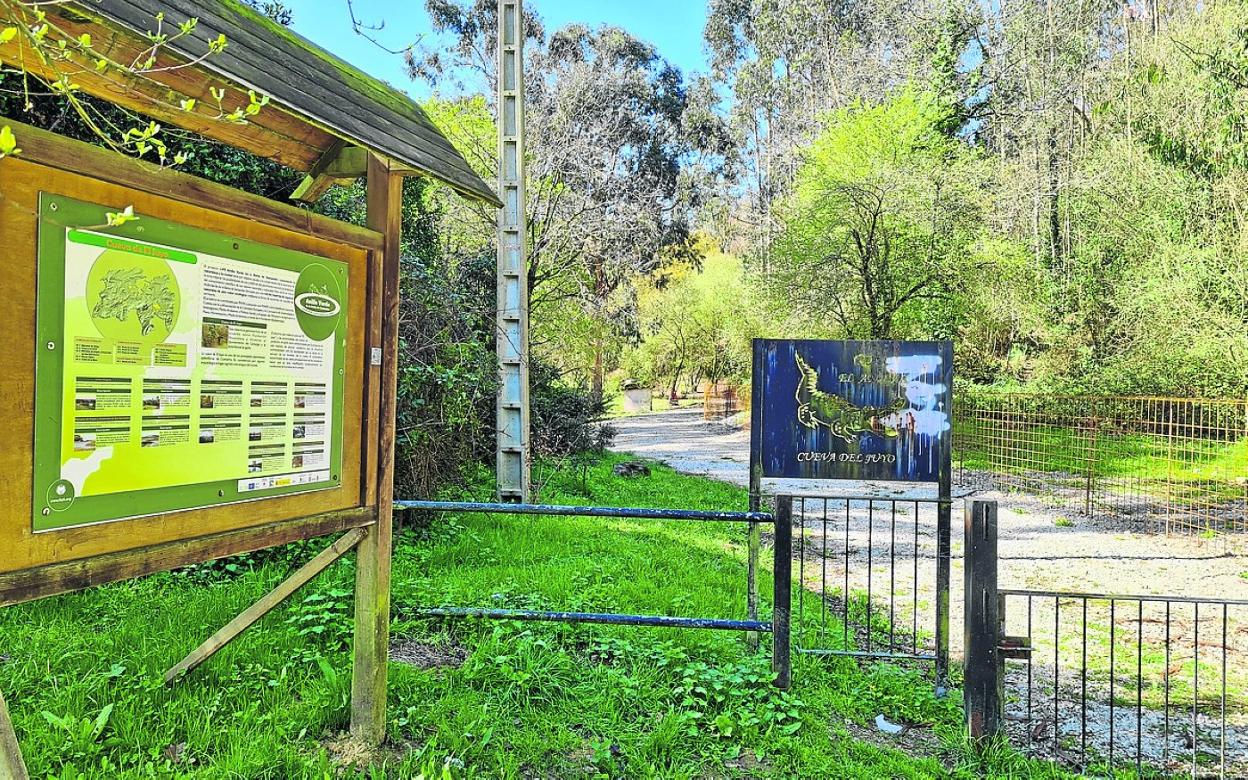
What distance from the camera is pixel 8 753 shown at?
1676 mm

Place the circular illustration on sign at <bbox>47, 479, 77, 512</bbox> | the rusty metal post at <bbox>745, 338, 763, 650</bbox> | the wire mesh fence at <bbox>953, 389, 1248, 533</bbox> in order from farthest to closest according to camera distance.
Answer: the wire mesh fence at <bbox>953, 389, 1248, 533</bbox>, the rusty metal post at <bbox>745, 338, 763, 650</bbox>, the circular illustration on sign at <bbox>47, 479, 77, 512</bbox>

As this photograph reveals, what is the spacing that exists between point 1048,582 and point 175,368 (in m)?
7.88

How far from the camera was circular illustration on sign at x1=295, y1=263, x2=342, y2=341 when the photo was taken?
257 centimetres

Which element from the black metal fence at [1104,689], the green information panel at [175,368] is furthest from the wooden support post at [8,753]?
the black metal fence at [1104,689]

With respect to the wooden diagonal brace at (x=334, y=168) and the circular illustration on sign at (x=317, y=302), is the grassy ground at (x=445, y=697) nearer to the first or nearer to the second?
the circular illustration on sign at (x=317, y=302)

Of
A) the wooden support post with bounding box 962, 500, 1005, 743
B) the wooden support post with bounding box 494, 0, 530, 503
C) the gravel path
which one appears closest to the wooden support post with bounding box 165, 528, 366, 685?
the wooden support post with bounding box 962, 500, 1005, 743

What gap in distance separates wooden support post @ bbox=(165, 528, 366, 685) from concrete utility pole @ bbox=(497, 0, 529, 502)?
433 centimetres

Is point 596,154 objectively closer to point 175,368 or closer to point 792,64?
point 175,368

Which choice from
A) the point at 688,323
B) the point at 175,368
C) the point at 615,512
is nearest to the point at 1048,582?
the point at 615,512

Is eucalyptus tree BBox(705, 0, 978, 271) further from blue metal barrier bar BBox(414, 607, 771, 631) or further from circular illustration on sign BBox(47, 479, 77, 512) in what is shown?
circular illustration on sign BBox(47, 479, 77, 512)

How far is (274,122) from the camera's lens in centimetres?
262

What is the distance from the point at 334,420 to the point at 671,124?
26047 mm

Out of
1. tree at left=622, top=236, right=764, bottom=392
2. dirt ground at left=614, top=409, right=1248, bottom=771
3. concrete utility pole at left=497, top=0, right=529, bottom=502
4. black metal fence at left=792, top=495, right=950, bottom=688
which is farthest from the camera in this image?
tree at left=622, top=236, right=764, bottom=392

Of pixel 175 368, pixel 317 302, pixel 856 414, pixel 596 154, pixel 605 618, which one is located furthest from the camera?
pixel 596 154
